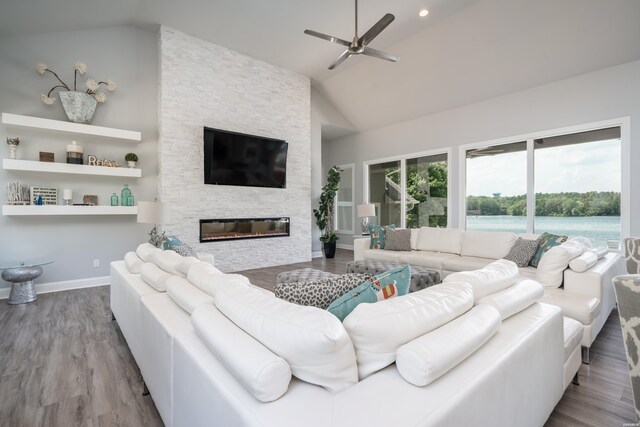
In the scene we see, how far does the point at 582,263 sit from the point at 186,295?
3211 mm

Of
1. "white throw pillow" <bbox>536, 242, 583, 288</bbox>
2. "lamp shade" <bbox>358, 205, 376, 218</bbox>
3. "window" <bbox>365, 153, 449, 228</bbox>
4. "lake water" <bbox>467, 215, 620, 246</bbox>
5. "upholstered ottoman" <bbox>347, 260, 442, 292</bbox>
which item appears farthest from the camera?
"window" <bbox>365, 153, 449, 228</bbox>

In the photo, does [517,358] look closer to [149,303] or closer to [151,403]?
[149,303]

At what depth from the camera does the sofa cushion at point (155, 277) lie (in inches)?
78.8

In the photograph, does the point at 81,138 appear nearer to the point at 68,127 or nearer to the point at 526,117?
the point at 68,127

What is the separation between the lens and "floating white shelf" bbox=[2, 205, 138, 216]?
373 centimetres

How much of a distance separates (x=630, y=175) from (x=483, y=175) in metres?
2.04

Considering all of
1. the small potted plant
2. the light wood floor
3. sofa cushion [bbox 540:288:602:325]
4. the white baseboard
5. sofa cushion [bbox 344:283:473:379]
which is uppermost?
the small potted plant

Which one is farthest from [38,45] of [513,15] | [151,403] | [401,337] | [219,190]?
[513,15]

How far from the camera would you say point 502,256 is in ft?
13.3

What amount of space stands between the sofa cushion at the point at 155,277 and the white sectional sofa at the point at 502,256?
2996 millimetres

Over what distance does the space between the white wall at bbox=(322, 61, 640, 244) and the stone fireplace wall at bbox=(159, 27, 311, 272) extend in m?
2.24

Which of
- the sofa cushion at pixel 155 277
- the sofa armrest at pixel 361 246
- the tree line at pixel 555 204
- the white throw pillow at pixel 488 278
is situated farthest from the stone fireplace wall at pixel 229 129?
the white throw pillow at pixel 488 278

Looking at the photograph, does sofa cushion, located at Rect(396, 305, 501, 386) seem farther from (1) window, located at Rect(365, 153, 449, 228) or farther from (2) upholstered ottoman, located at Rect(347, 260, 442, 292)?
(1) window, located at Rect(365, 153, 449, 228)

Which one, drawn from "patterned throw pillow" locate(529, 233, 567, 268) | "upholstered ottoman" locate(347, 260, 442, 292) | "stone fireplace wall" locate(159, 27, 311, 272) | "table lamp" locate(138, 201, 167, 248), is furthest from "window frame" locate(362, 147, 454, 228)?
"table lamp" locate(138, 201, 167, 248)
